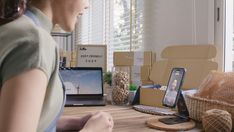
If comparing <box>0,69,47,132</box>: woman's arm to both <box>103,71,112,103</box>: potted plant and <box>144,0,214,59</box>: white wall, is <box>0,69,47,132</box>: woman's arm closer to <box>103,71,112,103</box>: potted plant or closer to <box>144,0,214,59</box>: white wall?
<box>103,71,112,103</box>: potted plant

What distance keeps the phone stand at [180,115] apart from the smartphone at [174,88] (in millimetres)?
29

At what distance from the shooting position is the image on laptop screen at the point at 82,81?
5.39 feet

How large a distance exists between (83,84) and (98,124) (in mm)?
831

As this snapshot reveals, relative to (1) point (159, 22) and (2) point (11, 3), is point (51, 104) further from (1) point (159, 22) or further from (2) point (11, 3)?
(1) point (159, 22)

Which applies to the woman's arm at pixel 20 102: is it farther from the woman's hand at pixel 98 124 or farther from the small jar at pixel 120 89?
the small jar at pixel 120 89

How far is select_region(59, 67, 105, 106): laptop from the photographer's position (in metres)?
1.64

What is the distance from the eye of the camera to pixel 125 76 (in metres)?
1.59

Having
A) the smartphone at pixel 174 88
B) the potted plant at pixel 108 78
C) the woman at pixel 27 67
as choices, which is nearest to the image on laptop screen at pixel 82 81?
the potted plant at pixel 108 78

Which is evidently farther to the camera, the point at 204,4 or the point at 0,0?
the point at 204,4

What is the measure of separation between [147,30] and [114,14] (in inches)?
30.6

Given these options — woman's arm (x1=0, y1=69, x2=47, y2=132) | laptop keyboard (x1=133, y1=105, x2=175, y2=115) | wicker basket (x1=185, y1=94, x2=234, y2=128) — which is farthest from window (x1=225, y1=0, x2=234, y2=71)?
woman's arm (x1=0, y1=69, x2=47, y2=132)

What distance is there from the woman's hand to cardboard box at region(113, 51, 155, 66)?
1.05 m

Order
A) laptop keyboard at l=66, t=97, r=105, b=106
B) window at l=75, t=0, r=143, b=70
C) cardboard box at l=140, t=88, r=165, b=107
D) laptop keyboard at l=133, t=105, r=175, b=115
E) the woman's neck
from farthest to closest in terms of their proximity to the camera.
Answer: window at l=75, t=0, r=143, b=70
laptop keyboard at l=66, t=97, r=105, b=106
cardboard box at l=140, t=88, r=165, b=107
laptop keyboard at l=133, t=105, r=175, b=115
the woman's neck

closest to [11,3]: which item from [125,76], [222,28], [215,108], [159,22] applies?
[215,108]
